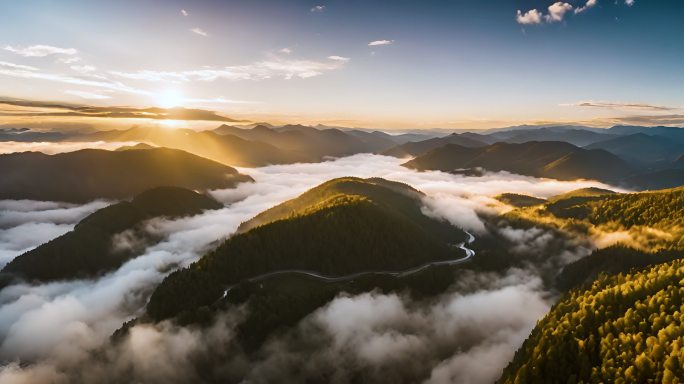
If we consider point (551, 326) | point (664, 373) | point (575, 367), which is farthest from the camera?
point (551, 326)

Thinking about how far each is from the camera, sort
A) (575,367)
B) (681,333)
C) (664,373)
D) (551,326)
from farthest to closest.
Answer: (551,326) < (575,367) < (681,333) < (664,373)

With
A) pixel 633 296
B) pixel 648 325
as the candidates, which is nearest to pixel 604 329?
pixel 648 325

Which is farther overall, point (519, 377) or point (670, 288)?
point (670, 288)

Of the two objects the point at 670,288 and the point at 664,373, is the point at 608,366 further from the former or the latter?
the point at 670,288

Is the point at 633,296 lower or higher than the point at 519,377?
higher

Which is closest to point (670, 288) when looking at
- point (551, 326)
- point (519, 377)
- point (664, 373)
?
point (551, 326)

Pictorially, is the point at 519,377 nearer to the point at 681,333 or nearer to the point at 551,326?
the point at 551,326
